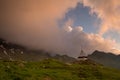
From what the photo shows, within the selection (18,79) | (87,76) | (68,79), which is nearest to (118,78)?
(87,76)

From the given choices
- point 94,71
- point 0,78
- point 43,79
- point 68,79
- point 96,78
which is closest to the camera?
point 0,78

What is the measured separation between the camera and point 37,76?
323ft

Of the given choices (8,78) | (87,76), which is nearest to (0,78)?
(8,78)

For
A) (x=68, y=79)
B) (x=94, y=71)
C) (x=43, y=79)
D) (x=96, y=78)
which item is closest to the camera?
(x=43, y=79)

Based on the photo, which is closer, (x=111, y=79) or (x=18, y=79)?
(x=18, y=79)

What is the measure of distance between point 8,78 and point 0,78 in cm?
279

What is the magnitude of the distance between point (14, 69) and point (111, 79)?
3779 centimetres

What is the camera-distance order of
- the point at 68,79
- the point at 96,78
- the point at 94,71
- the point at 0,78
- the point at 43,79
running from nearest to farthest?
the point at 0,78 < the point at 43,79 < the point at 68,79 < the point at 96,78 < the point at 94,71

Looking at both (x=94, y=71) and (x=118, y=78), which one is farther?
(x=94, y=71)

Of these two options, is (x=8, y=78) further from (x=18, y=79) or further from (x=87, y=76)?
(x=87, y=76)

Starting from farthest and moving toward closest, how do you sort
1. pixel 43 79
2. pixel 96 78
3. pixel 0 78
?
pixel 96 78 < pixel 43 79 < pixel 0 78

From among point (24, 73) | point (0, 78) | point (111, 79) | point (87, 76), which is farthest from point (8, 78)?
point (111, 79)

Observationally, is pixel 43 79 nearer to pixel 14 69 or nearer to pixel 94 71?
pixel 14 69

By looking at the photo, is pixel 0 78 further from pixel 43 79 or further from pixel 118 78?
pixel 118 78
